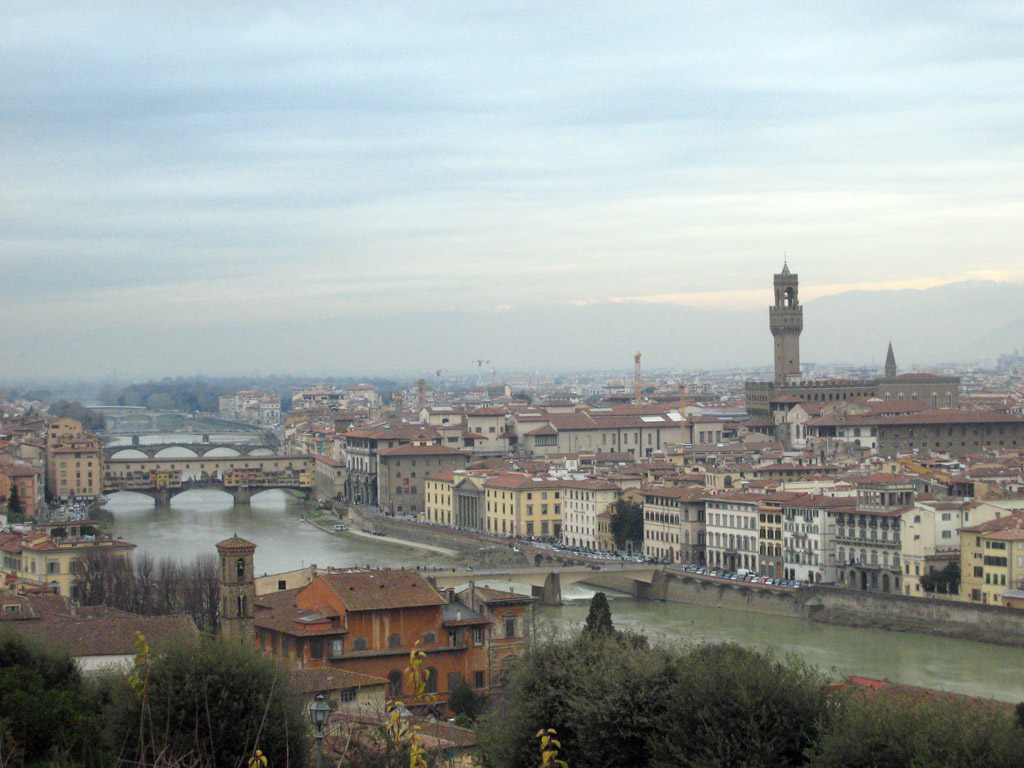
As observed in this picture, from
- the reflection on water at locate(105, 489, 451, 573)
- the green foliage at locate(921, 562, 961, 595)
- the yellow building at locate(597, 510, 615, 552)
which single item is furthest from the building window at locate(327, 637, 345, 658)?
the yellow building at locate(597, 510, 615, 552)

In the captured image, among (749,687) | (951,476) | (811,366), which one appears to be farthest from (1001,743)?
(811,366)

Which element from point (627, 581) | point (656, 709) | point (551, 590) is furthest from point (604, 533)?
point (656, 709)

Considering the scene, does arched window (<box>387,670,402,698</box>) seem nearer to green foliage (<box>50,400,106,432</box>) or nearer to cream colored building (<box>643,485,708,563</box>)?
cream colored building (<box>643,485,708,563</box>)

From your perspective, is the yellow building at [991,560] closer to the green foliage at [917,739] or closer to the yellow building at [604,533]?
the yellow building at [604,533]

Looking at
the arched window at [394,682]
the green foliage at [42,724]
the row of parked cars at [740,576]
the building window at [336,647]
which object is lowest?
the row of parked cars at [740,576]

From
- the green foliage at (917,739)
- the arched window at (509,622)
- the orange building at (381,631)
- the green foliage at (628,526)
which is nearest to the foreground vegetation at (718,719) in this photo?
the green foliage at (917,739)

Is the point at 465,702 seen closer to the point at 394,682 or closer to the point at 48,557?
the point at 394,682

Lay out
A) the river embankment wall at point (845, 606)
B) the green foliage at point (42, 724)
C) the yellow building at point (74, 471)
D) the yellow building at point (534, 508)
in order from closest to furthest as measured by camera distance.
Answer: the green foliage at point (42, 724)
the river embankment wall at point (845, 606)
the yellow building at point (534, 508)
the yellow building at point (74, 471)
